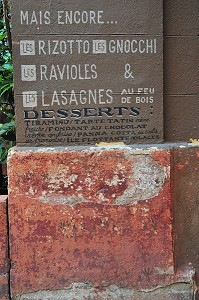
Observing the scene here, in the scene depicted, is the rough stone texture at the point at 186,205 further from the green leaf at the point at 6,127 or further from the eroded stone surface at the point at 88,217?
the green leaf at the point at 6,127

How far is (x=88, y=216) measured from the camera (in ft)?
6.91

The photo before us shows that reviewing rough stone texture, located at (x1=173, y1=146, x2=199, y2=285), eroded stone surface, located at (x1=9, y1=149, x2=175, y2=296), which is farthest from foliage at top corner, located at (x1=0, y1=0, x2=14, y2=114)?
rough stone texture, located at (x1=173, y1=146, x2=199, y2=285)

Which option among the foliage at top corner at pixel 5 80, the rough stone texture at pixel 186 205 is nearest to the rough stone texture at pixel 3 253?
the rough stone texture at pixel 186 205

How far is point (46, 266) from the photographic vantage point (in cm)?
212

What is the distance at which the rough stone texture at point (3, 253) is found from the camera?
6.93 feet

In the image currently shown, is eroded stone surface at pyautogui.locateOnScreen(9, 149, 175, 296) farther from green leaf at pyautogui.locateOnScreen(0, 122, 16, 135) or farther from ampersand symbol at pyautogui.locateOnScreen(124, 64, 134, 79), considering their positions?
green leaf at pyautogui.locateOnScreen(0, 122, 16, 135)

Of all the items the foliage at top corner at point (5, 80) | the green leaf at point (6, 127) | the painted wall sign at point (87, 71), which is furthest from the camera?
the foliage at top corner at point (5, 80)

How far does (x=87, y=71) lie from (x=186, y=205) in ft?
2.88

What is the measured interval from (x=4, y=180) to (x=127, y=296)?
5.37 feet

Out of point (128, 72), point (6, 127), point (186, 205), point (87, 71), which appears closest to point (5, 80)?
point (6, 127)

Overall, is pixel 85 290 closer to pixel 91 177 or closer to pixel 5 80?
pixel 91 177

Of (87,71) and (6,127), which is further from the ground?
(87,71)

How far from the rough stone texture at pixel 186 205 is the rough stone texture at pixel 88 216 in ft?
0.27

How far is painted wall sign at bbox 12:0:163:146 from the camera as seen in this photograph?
209 cm
